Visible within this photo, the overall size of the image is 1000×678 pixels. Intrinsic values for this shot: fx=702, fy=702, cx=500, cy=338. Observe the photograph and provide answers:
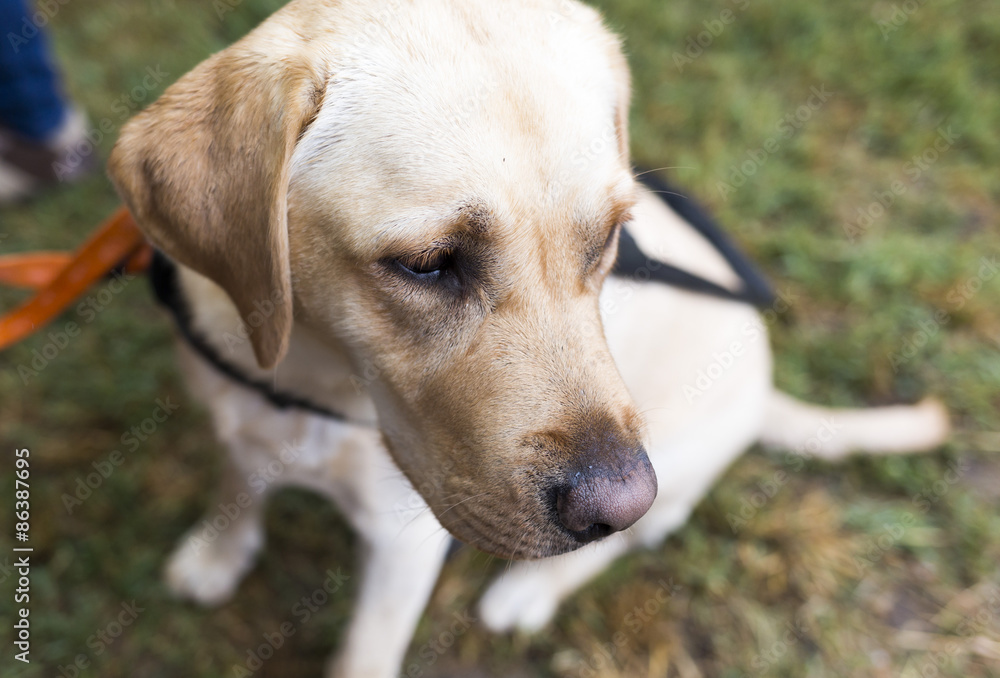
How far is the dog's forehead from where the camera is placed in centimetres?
150

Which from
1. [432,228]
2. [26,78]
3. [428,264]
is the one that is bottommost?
[26,78]

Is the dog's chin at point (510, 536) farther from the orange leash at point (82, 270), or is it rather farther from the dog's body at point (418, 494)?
the orange leash at point (82, 270)

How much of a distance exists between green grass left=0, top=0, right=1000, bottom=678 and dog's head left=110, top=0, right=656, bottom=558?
1623 millimetres

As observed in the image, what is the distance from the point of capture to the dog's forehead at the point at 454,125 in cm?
150

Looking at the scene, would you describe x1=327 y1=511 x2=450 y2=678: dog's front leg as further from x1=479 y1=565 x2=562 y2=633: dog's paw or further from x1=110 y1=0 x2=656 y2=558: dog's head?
x1=479 y1=565 x2=562 y2=633: dog's paw

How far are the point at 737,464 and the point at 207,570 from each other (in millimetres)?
2421

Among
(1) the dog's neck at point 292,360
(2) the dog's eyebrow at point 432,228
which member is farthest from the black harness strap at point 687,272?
(1) the dog's neck at point 292,360

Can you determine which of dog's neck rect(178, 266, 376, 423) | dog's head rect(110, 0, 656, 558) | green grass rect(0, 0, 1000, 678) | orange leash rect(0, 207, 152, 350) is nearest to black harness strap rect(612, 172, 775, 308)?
dog's head rect(110, 0, 656, 558)

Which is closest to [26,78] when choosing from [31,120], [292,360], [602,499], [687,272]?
[31,120]

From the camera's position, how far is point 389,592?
7.13 ft

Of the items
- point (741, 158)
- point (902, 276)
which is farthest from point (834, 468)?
point (741, 158)

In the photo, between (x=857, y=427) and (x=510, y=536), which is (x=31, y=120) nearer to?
(x=510, y=536)

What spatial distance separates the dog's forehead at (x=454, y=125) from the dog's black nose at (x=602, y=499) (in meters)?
0.58

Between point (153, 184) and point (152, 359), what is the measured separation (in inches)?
81.2
